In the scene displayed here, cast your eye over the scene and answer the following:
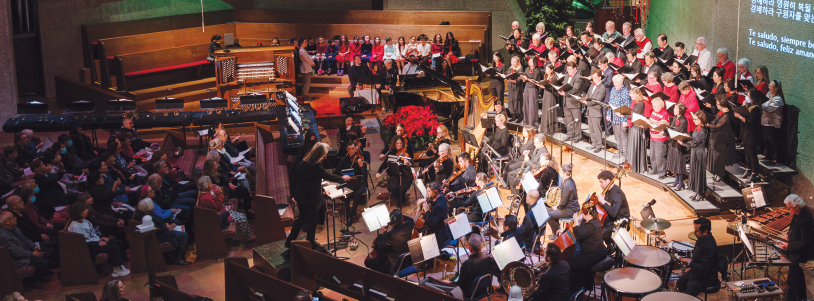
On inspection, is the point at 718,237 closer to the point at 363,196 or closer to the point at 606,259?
the point at 606,259

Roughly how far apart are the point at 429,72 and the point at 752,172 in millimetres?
5964

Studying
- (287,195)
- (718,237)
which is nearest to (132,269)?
(287,195)

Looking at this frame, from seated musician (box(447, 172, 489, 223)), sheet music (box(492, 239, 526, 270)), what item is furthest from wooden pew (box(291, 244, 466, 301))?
seated musician (box(447, 172, 489, 223))

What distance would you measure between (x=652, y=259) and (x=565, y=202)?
1.72 metres

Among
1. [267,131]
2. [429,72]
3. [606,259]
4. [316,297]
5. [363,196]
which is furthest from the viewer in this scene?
[429,72]

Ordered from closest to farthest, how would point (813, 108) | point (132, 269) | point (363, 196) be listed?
point (132, 269) < point (813, 108) < point (363, 196)

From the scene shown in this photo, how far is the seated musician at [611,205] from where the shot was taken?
8133mm

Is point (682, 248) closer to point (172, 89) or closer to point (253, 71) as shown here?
point (253, 71)

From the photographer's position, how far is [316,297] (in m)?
6.43

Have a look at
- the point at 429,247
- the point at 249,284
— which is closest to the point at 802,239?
the point at 429,247

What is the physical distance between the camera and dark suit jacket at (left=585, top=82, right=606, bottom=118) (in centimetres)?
1129

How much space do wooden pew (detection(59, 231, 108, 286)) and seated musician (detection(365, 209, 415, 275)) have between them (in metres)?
3.21

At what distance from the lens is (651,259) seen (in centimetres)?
704

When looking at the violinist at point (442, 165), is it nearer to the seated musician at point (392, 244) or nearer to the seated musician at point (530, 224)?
the seated musician at point (530, 224)
